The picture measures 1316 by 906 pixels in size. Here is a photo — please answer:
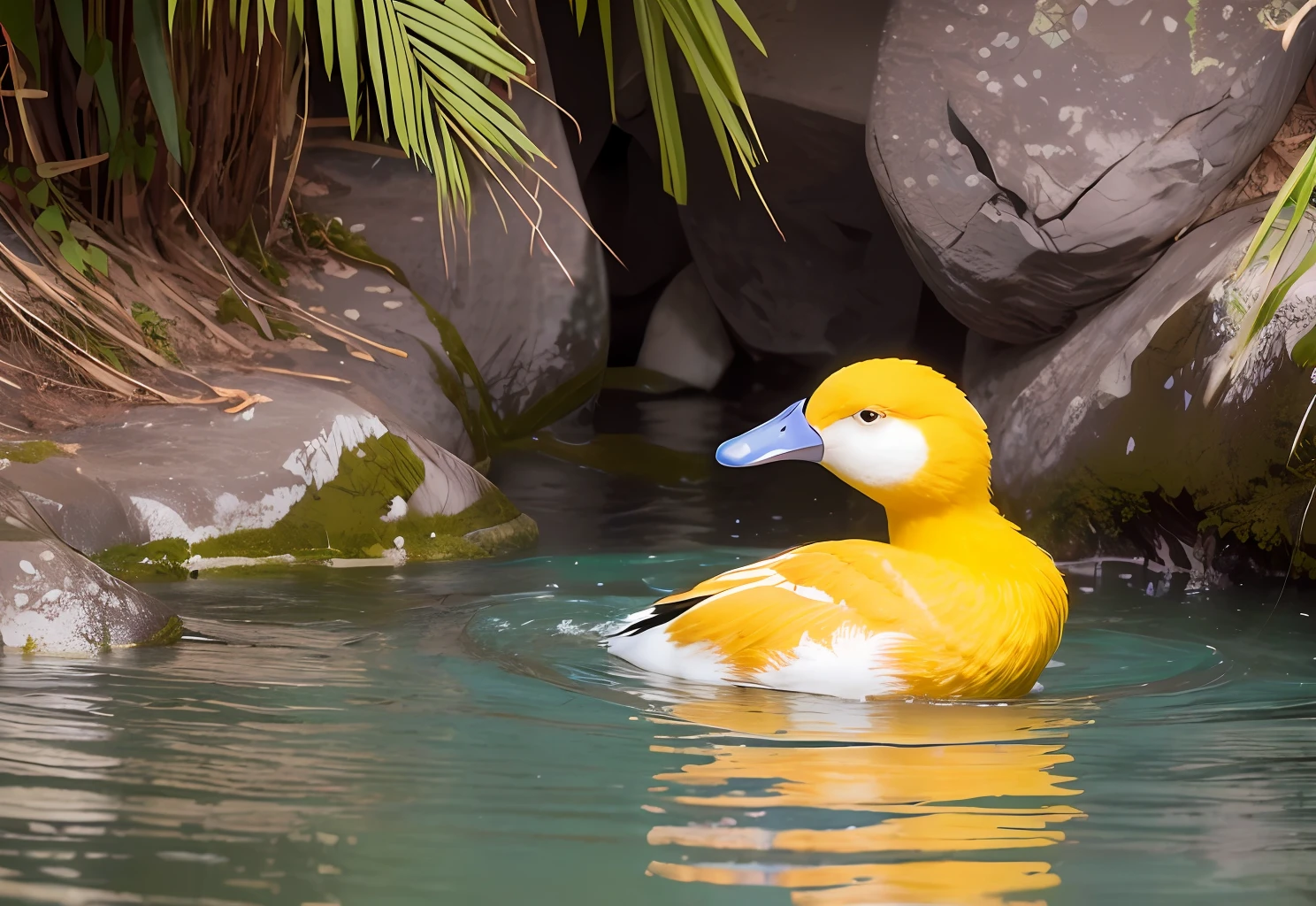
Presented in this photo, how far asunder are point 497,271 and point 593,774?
12.9 feet

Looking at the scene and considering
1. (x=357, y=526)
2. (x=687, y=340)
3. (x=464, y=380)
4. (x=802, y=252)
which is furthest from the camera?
(x=687, y=340)

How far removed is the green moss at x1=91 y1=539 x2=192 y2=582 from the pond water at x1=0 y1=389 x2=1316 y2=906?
192 millimetres

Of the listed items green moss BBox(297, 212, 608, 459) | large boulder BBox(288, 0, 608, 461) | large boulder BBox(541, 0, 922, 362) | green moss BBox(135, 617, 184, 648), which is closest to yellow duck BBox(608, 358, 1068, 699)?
green moss BBox(135, 617, 184, 648)

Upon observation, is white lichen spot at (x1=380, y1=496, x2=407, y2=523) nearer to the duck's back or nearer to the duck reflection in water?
the duck's back

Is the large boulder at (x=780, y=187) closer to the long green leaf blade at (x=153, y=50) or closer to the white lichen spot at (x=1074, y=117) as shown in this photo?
the white lichen spot at (x=1074, y=117)

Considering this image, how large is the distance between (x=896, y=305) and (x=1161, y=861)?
5626 mm

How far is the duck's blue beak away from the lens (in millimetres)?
2812

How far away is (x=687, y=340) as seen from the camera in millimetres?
7715

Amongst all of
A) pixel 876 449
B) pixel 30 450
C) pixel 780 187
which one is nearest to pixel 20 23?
pixel 30 450

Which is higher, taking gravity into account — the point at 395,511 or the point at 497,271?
the point at 497,271

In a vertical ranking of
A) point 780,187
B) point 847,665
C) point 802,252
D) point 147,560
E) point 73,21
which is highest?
point 73,21

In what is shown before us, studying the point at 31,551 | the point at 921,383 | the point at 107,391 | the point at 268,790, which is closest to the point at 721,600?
the point at 921,383

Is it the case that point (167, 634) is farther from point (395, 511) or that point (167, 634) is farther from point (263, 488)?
point (395, 511)

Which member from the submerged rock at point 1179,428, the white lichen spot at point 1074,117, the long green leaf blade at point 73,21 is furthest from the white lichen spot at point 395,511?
the white lichen spot at point 1074,117
